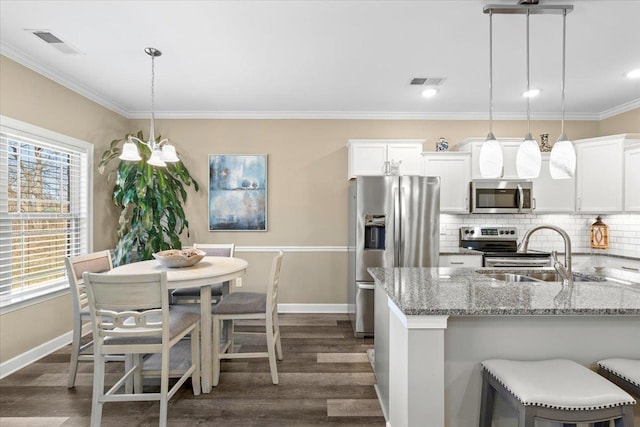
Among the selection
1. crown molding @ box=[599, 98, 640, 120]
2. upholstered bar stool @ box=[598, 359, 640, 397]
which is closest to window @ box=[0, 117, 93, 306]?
upholstered bar stool @ box=[598, 359, 640, 397]

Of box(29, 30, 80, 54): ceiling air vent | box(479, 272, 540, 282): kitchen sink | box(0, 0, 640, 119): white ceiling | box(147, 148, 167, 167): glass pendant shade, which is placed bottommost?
box(479, 272, 540, 282): kitchen sink

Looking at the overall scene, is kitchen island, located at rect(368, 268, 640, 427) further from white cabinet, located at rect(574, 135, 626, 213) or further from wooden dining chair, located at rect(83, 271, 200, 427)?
white cabinet, located at rect(574, 135, 626, 213)

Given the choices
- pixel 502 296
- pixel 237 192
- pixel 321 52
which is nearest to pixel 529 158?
pixel 502 296

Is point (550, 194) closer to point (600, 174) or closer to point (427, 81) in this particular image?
point (600, 174)

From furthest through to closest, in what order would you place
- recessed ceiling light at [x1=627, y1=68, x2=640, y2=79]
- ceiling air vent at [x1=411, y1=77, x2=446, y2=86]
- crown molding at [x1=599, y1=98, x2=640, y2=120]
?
crown molding at [x1=599, y1=98, x2=640, y2=120] < ceiling air vent at [x1=411, y1=77, x2=446, y2=86] < recessed ceiling light at [x1=627, y1=68, x2=640, y2=79]

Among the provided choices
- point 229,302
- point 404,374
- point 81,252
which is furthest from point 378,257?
point 81,252

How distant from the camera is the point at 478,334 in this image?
1.66 meters

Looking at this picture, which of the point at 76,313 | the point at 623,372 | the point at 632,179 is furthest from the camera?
the point at 632,179

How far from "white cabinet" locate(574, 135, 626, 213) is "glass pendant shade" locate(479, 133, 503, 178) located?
303cm

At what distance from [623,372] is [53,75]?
4561mm

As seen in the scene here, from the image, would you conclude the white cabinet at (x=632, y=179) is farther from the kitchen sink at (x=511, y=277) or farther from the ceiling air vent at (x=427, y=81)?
the kitchen sink at (x=511, y=277)

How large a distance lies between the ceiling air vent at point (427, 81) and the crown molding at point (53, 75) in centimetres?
335

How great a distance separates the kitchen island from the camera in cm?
152

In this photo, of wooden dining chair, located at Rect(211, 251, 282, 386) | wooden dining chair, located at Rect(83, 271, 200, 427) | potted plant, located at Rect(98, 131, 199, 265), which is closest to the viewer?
wooden dining chair, located at Rect(83, 271, 200, 427)
